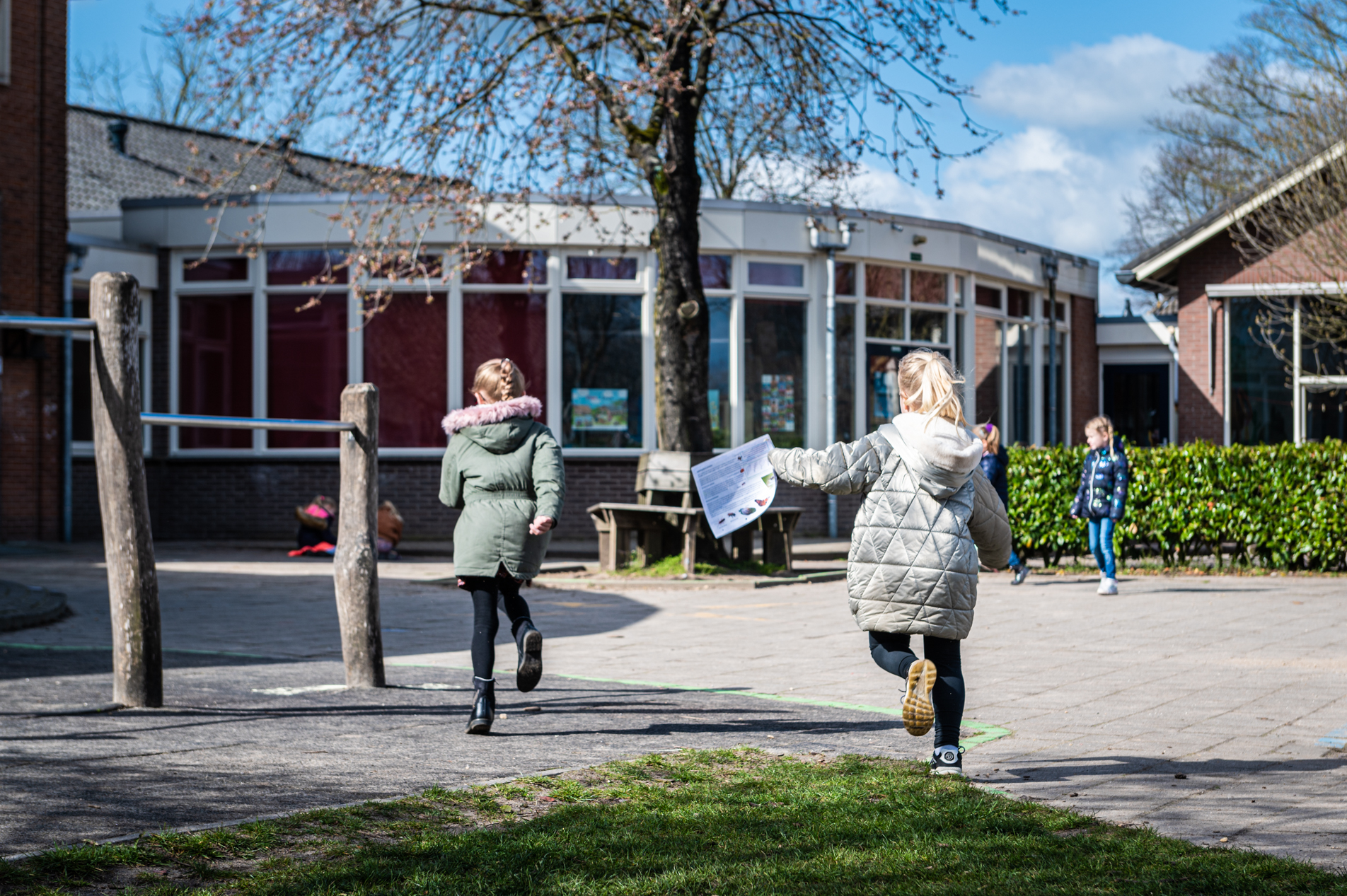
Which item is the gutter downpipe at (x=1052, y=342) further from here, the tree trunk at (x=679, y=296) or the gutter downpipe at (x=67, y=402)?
the gutter downpipe at (x=67, y=402)

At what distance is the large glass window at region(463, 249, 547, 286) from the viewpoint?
20.9 metres

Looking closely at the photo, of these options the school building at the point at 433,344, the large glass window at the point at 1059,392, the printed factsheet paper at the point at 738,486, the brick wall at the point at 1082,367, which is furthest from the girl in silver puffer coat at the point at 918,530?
the brick wall at the point at 1082,367

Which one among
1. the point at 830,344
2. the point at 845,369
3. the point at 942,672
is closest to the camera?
the point at 942,672

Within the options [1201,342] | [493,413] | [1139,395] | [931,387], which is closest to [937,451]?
[931,387]

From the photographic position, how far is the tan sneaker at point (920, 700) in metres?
5.10

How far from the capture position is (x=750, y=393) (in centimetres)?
2142

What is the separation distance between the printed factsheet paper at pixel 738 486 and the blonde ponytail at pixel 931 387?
2.63 feet

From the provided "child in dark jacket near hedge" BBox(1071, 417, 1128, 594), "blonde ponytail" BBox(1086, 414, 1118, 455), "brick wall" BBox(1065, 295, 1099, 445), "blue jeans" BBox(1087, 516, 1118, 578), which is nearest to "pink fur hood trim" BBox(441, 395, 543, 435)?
"blue jeans" BBox(1087, 516, 1118, 578)

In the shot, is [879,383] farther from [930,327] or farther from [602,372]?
[602,372]

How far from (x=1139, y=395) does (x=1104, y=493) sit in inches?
657

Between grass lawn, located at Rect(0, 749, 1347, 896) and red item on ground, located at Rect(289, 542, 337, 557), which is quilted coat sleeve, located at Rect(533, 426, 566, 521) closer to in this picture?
grass lawn, located at Rect(0, 749, 1347, 896)

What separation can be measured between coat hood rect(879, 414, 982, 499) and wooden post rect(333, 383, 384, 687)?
331 centimetres

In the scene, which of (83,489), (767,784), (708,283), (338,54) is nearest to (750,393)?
(708,283)

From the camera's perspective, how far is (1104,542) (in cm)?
1320
